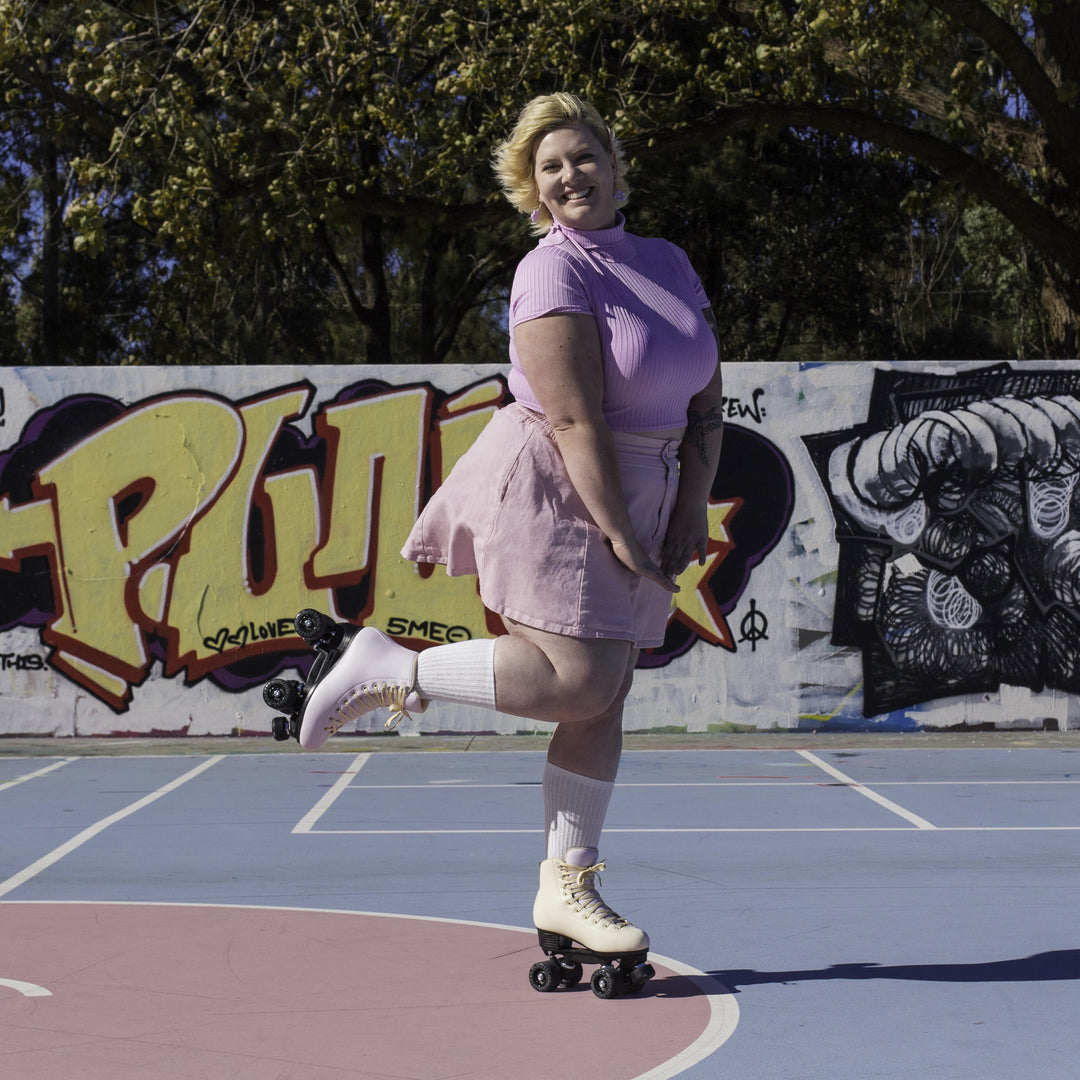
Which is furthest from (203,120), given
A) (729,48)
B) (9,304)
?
(9,304)

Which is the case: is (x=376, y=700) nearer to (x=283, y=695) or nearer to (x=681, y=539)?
(x=283, y=695)

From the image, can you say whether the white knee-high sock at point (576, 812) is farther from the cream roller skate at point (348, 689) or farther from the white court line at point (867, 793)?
the white court line at point (867, 793)

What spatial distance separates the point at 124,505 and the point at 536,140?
272 inches

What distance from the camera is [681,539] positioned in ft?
11.2

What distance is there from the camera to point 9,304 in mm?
26312

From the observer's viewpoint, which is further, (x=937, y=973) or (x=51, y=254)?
(x=51, y=254)

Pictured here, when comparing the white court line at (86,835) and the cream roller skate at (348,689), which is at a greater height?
the cream roller skate at (348,689)

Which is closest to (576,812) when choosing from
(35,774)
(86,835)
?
(86,835)

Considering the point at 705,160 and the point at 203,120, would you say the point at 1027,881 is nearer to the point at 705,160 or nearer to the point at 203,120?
the point at 203,120

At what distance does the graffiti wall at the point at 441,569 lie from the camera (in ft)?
31.9

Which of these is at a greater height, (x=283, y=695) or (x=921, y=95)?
(x=921, y=95)

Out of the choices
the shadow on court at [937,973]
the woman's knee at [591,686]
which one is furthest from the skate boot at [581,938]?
the woman's knee at [591,686]

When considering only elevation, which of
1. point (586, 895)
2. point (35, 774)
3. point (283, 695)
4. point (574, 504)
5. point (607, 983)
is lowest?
point (35, 774)

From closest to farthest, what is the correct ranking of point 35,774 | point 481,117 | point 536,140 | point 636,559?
point 636,559
point 536,140
point 35,774
point 481,117
